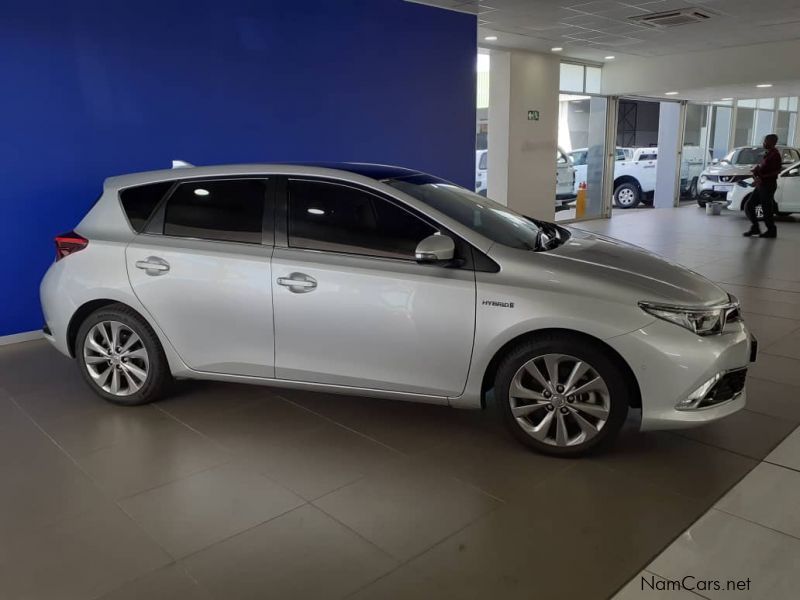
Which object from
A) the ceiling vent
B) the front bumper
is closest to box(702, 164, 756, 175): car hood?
the ceiling vent

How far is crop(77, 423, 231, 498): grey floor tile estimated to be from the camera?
10.7 ft

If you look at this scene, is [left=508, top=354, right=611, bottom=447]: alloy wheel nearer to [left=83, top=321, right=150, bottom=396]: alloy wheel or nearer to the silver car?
the silver car

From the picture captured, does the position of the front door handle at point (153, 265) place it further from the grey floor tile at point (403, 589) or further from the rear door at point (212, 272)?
the grey floor tile at point (403, 589)

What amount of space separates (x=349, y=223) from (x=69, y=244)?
185cm

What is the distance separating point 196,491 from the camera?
3.16 m

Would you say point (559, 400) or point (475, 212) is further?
point (475, 212)

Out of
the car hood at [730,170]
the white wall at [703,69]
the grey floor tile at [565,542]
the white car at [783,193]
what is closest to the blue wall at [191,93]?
the grey floor tile at [565,542]

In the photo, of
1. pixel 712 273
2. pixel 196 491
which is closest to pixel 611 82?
pixel 712 273

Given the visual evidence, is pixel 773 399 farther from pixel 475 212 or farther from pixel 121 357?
pixel 121 357

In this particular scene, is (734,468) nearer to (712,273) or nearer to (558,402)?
(558,402)

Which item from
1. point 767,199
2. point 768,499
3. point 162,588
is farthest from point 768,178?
point 162,588

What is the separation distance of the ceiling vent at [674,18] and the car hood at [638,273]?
6559 mm

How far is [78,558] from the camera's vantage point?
266cm


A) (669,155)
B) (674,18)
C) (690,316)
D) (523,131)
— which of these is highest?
(674,18)
